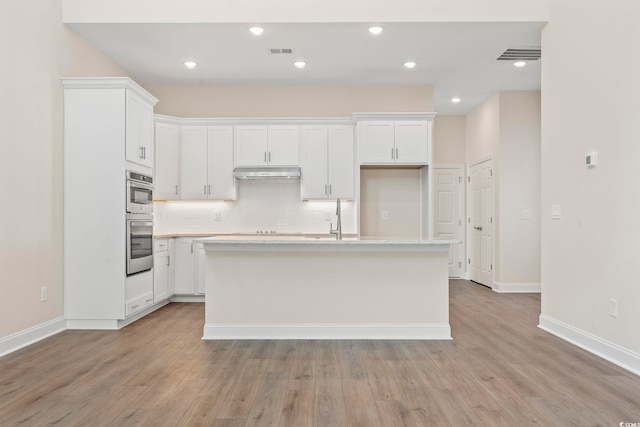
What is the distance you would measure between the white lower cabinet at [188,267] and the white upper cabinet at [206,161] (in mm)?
732

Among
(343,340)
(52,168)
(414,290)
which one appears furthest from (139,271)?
(414,290)

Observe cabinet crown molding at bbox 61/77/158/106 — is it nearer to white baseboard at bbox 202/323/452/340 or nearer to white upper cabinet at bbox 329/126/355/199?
white baseboard at bbox 202/323/452/340

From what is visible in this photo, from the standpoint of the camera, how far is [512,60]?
5047 millimetres

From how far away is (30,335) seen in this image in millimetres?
3555

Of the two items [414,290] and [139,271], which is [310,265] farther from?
[139,271]

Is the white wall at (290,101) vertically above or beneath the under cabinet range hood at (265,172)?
above

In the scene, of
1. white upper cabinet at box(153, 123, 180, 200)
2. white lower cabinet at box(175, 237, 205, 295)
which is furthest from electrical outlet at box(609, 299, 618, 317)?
white upper cabinet at box(153, 123, 180, 200)

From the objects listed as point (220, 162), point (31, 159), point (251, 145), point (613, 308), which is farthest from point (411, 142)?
point (31, 159)

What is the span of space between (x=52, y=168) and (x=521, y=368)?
15.0ft

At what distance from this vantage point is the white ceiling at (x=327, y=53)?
4.23 m

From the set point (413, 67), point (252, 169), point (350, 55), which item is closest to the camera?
point (350, 55)

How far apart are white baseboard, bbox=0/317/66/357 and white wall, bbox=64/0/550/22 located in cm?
310

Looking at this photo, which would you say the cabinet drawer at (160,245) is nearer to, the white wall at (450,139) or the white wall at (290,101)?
the white wall at (290,101)

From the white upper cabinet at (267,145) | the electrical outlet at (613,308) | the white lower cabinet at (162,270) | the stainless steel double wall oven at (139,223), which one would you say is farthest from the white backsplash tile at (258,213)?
the electrical outlet at (613,308)
